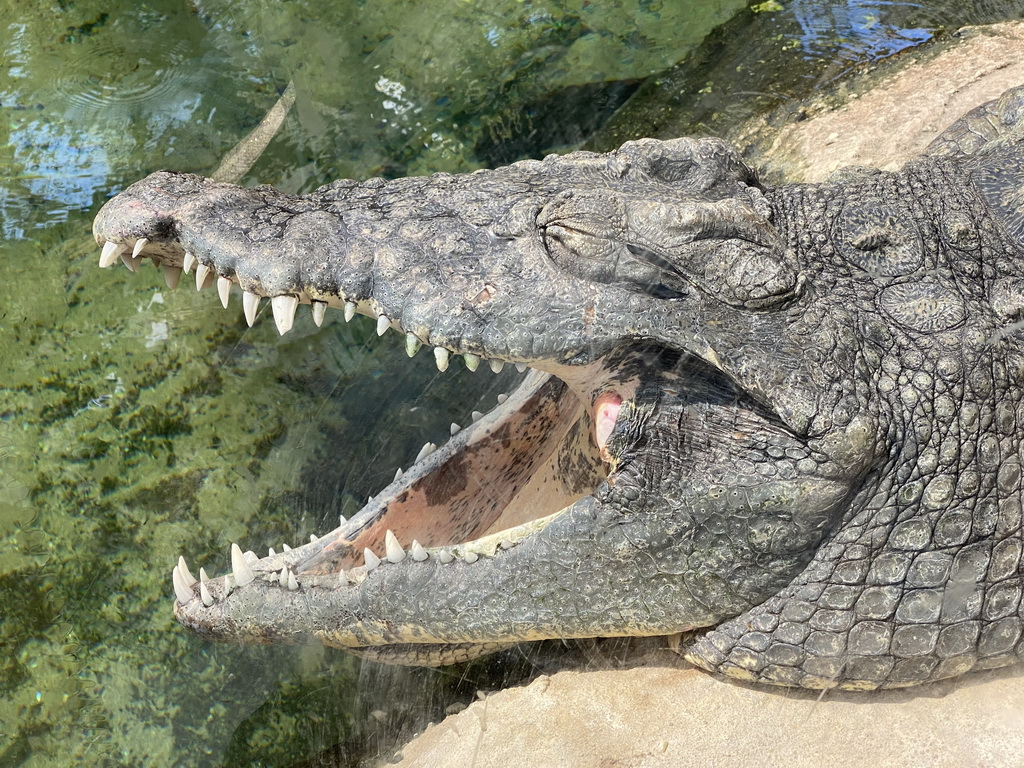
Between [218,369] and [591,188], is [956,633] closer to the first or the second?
[591,188]

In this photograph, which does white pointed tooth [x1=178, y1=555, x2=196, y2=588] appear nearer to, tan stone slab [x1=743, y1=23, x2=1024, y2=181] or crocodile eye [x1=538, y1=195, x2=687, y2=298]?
crocodile eye [x1=538, y1=195, x2=687, y2=298]

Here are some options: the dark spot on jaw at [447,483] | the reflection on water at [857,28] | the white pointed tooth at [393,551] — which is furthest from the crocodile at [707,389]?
the reflection on water at [857,28]

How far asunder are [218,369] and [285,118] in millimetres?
1724

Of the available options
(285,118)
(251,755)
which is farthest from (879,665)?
(285,118)

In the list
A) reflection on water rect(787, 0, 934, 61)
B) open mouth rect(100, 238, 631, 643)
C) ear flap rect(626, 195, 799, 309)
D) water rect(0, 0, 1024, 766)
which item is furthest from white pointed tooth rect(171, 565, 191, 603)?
reflection on water rect(787, 0, 934, 61)

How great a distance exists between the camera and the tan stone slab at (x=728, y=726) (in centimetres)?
271

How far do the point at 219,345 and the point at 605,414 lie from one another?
2.39m

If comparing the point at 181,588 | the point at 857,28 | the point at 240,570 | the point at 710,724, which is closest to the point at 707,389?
the point at 710,724

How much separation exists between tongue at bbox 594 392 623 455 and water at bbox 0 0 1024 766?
0.93m

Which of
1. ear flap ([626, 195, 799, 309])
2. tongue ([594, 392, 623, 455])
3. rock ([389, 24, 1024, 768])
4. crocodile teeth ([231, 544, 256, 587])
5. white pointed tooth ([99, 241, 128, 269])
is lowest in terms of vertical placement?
rock ([389, 24, 1024, 768])

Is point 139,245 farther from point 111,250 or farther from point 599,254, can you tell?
point 599,254

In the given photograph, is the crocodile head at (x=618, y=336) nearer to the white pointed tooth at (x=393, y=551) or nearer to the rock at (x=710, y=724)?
the white pointed tooth at (x=393, y=551)

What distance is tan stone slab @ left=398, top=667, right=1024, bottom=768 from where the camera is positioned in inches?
107

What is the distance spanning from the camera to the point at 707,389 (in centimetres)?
279
